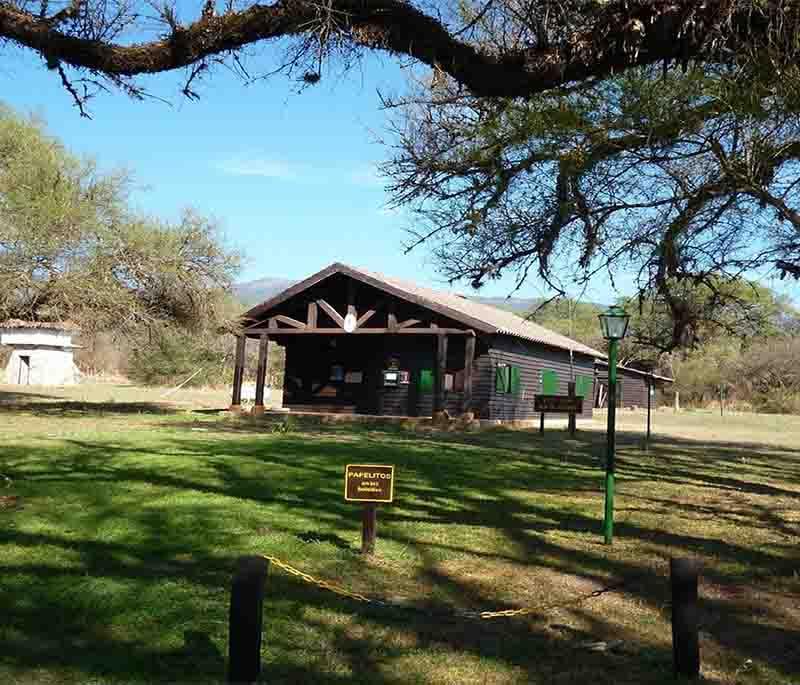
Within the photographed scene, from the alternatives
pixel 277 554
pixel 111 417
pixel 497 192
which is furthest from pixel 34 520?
pixel 111 417

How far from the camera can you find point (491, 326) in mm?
24594

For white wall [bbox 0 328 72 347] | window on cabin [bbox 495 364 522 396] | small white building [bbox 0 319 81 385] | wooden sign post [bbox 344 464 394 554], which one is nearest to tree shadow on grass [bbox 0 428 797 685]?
wooden sign post [bbox 344 464 394 554]

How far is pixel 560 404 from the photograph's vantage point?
57.4 feet

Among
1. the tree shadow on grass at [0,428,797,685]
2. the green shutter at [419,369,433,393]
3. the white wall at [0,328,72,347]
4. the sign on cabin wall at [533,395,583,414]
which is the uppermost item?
the white wall at [0,328,72,347]

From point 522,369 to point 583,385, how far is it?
27.4 feet

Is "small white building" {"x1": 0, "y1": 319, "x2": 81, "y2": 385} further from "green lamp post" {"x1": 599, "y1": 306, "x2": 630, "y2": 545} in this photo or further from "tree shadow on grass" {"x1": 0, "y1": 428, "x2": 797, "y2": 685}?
"green lamp post" {"x1": 599, "y1": 306, "x2": 630, "y2": 545}

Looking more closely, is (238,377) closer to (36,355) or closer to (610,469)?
(610,469)

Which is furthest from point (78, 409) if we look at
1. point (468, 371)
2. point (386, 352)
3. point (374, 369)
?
point (468, 371)

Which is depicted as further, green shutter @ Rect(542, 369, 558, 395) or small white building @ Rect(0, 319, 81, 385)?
small white building @ Rect(0, 319, 81, 385)

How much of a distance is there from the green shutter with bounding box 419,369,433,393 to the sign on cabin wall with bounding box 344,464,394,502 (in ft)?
68.4

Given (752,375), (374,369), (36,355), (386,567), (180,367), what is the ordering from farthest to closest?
(752,375)
(180,367)
(36,355)
(374,369)
(386,567)

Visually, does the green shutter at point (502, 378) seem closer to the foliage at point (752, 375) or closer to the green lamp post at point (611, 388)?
the green lamp post at point (611, 388)

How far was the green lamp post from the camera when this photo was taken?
8.12 metres

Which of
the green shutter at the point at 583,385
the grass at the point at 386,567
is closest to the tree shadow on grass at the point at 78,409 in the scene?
the grass at the point at 386,567
